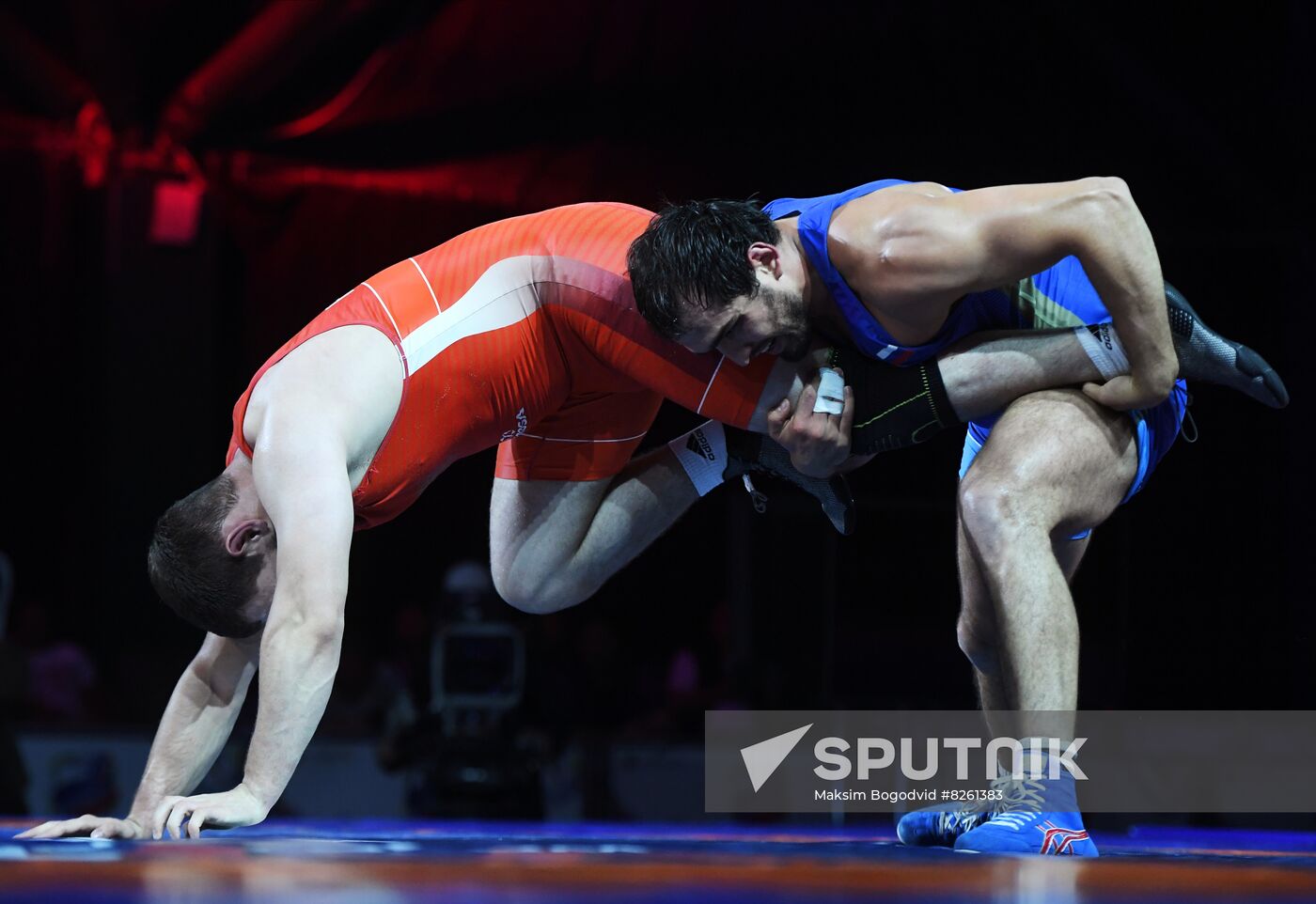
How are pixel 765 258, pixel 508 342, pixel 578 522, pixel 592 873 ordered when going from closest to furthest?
1. pixel 592 873
2. pixel 765 258
3. pixel 508 342
4. pixel 578 522

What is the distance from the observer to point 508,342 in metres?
2.34

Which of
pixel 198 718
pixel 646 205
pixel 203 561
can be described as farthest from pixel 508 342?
pixel 646 205

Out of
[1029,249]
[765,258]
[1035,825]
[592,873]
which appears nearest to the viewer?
[592,873]

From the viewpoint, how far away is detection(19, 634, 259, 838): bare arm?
7.48ft

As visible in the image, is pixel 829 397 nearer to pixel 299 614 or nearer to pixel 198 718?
pixel 299 614

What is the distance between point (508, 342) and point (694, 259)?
1.18ft

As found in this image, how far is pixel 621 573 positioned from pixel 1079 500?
5.06 metres

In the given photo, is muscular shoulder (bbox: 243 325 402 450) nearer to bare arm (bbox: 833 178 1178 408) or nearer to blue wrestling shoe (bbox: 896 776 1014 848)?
bare arm (bbox: 833 178 1178 408)

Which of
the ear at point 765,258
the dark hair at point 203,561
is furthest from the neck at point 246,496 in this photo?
the ear at point 765,258

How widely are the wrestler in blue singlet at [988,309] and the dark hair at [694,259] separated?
0.26 ft

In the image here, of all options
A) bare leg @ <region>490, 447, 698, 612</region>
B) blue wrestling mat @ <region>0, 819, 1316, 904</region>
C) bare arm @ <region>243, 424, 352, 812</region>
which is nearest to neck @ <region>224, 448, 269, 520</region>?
bare arm @ <region>243, 424, 352, 812</region>

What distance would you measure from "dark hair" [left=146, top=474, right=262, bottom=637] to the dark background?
2989 millimetres

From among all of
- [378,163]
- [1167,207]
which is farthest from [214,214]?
[1167,207]

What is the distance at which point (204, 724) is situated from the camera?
2324 mm
